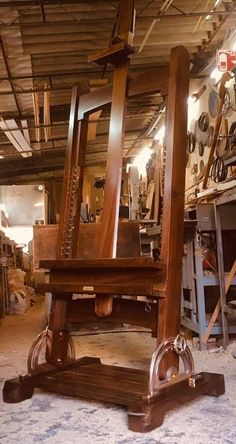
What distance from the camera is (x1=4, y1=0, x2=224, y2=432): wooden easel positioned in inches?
85.4

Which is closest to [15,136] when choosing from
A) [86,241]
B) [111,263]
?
[86,241]

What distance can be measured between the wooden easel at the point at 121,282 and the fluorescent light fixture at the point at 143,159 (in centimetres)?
803

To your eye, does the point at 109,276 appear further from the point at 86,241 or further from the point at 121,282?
the point at 86,241

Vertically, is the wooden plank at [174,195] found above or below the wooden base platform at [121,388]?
above

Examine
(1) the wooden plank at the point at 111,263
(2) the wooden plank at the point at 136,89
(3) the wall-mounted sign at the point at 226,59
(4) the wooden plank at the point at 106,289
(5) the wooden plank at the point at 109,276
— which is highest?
(3) the wall-mounted sign at the point at 226,59

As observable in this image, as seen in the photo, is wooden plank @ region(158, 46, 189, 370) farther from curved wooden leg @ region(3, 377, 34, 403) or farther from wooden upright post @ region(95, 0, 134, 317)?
curved wooden leg @ region(3, 377, 34, 403)

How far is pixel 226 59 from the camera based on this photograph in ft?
18.6

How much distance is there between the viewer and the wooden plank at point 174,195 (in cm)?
222

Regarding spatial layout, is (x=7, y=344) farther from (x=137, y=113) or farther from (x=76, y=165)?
(x=137, y=113)

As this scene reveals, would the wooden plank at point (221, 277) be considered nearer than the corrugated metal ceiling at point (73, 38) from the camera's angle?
Yes

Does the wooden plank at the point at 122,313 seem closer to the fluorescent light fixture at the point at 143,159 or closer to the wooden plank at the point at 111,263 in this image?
the wooden plank at the point at 111,263

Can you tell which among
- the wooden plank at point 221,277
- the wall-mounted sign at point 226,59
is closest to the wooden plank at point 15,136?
the wall-mounted sign at point 226,59

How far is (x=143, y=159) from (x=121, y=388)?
9750 mm

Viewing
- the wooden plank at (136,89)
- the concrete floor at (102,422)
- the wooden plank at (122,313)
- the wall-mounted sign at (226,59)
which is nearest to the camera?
the concrete floor at (102,422)
